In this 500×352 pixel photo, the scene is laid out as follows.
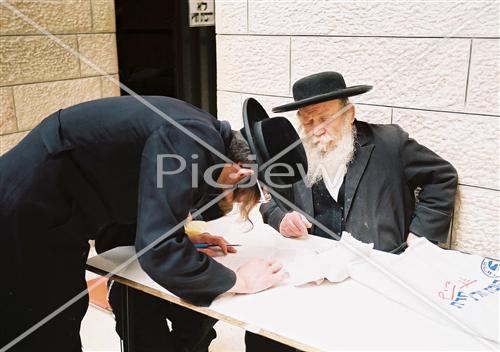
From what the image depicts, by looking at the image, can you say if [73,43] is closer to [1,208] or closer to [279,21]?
[279,21]

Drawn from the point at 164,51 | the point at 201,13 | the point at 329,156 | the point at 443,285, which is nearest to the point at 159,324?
the point at 329,156

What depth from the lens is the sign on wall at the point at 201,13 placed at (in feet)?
13.7

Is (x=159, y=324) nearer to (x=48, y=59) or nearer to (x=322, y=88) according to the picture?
(x=322, y=88)

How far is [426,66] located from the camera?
263cm

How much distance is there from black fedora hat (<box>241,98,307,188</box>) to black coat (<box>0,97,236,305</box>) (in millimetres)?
95

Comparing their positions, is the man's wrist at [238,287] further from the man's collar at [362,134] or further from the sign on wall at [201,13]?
the sign on wall at [201,13]

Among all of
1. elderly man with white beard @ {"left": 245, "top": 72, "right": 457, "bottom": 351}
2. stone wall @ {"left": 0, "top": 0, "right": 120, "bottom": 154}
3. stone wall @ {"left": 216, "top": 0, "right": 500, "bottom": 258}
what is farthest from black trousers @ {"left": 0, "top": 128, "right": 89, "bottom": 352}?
stone wall @ {"left": 0, "top": 0, "right": 120, "bottom": 154}

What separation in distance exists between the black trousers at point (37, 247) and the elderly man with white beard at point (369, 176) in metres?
0.99

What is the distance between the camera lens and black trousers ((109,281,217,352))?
228 centimetres

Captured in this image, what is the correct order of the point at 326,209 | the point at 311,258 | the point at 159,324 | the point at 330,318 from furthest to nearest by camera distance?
the point at 326,209, the point at 159,324, the point at 311,258, the point at 330,318

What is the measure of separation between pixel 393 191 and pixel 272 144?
98cm

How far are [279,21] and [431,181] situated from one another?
1.31 m

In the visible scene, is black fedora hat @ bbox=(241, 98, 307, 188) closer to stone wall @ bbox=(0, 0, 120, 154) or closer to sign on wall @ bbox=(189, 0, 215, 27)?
stone wall @ bbox=(0, 0, 120, 154)

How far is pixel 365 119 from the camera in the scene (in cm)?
295
